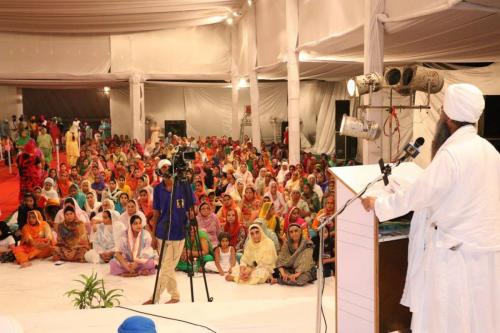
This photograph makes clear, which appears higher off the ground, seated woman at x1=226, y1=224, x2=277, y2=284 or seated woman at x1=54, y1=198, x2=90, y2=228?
seated woman at x1=54, y1=198, x2=90, y2=228

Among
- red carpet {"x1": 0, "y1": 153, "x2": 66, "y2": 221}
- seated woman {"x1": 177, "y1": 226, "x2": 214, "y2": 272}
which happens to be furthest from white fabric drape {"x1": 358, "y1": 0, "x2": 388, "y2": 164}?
red carpet {"x1": 0, "y1": 153, "x2": 66, "y2": 221}

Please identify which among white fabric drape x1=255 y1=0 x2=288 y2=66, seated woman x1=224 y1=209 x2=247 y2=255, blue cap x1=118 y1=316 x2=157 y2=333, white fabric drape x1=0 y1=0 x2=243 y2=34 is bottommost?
seated woman x1=224 y1=209 x2=247 y2=255

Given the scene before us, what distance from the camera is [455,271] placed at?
2.24m

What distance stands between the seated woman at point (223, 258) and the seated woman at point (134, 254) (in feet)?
2.06

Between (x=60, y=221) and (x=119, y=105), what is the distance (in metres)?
12.3

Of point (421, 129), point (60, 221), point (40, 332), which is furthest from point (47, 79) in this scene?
point (40, 332)

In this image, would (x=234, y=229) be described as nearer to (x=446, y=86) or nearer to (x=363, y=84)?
(x=363, y=84)

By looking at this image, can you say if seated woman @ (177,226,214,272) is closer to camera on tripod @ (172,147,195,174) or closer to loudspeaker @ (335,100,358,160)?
camera on tripod @ (172,147,195,174)

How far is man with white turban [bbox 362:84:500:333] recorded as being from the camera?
2193 millimetres

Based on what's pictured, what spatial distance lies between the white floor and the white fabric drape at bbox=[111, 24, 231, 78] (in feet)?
31.1

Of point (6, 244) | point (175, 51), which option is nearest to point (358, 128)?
point (6, 244)

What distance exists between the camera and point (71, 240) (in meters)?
5.96

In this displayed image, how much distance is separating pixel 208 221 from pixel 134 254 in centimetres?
Answer: 95

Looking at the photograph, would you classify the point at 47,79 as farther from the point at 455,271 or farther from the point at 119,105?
the point at 455,271
